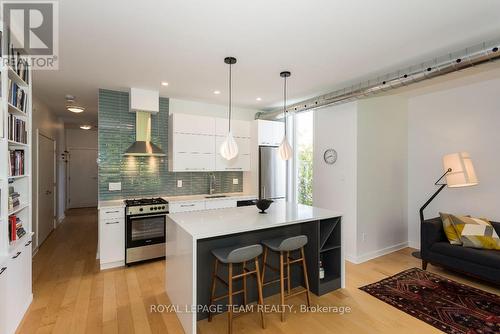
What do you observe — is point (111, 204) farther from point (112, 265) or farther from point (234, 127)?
point (234, 127)

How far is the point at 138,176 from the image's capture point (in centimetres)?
432

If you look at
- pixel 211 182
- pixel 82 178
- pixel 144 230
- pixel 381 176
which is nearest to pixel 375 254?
pixel 381 176

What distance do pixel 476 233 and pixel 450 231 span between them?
0.87 feet

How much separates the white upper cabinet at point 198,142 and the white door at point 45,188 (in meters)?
2.64

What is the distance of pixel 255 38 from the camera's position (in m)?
2.37

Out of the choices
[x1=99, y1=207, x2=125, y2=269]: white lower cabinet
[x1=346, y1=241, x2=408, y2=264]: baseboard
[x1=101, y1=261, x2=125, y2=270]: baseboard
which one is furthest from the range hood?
[x1=346, y1=241, x2=408, y2=264]: baseboard

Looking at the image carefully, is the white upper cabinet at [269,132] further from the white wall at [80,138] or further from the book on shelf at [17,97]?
the white wall at [80,138]

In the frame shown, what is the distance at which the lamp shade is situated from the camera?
3381mm

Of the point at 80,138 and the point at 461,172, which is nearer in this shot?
the point at 461,172

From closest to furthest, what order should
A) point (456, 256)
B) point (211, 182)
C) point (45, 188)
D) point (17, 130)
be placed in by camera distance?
point (17, 130), point (456, 256), point (211, 182), point (45, 188)

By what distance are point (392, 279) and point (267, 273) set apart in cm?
173

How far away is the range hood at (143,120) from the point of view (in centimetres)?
397

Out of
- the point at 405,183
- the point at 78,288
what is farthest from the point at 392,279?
the point at 78,288

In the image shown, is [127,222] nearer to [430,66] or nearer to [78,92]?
[78,92]
